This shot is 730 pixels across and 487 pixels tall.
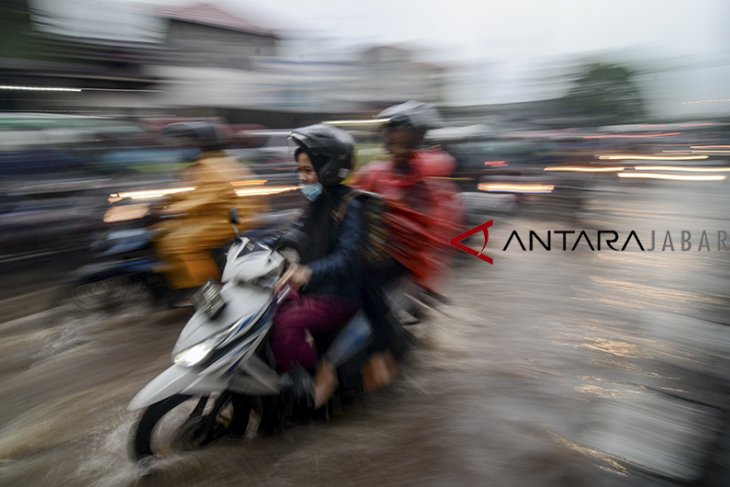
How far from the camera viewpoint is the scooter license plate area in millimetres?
2479

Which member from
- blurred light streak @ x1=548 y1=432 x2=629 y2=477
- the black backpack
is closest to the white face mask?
the black backpack

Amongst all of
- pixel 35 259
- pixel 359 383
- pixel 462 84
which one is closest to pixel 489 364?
pixel 359 383

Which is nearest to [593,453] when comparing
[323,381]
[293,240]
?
[323,381]

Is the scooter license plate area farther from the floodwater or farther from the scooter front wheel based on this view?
the floodwater

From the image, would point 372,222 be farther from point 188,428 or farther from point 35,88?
point 35,88

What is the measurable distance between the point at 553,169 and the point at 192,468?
1116cm

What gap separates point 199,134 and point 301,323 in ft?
7.98

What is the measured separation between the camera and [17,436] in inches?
122

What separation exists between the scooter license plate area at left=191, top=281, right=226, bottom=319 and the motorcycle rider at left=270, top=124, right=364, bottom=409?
0.40 metres

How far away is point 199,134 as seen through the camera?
4621mm

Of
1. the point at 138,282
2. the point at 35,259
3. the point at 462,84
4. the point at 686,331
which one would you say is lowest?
the point at 35,259

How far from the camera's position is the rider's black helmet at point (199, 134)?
4.62 m

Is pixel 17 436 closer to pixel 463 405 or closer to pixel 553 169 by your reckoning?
pixel 463 405

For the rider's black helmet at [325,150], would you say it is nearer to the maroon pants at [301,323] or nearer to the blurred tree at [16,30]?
the maroon pants at [301,323]
